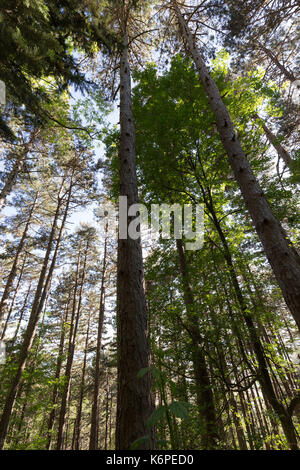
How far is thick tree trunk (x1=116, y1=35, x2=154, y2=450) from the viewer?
1.91 meters

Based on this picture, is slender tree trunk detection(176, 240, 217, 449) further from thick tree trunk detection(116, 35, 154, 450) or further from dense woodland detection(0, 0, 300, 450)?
thick tree trunk detection(116, 35, 154, 450)

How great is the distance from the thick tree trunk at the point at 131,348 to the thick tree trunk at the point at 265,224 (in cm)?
217

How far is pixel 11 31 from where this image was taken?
3768 mm

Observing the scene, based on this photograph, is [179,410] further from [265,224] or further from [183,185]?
[183,185]

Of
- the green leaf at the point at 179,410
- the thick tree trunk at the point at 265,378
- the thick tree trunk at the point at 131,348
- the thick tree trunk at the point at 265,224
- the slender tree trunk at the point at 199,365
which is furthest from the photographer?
the slender tree trunk at the point at 199,365

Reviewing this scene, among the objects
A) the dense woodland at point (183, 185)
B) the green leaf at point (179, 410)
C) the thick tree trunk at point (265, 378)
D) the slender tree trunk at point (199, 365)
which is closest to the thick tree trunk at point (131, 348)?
the dense woodland at point (183, 185)

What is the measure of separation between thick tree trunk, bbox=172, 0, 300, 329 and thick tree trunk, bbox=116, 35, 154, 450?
7.11ft

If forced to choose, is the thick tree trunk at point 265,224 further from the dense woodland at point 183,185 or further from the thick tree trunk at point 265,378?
the thick tree trunk at point 265,378

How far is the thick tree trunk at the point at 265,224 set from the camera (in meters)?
3.05

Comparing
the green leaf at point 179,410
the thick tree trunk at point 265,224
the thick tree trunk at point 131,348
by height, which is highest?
the thick tree trunk at point 265,224

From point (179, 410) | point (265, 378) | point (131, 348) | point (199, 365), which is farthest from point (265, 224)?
point (199, 365)

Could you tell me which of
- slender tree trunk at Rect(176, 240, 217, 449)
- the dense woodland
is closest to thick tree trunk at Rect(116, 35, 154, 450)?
the dense woodland
